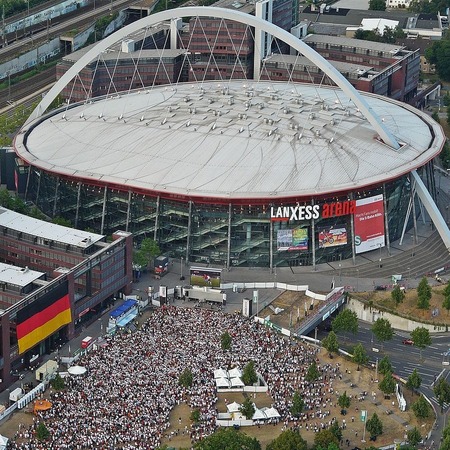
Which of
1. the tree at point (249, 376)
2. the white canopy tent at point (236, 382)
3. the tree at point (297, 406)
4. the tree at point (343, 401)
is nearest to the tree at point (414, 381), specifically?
the tree at point (343, 401)

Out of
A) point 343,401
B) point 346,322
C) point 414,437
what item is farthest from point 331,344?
point 414,437

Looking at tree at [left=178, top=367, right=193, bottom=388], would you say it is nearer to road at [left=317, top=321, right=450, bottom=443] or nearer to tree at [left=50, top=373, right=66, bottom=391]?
tree at [left=50, top=373, right=66, bottom=391]

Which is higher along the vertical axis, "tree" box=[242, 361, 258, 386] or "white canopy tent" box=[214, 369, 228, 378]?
"tree" box=[242, 361, 258, 386]

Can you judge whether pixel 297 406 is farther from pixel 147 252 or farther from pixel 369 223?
pixel 369 223

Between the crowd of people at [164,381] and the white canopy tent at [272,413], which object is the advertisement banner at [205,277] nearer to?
the crowd of people at [164,381]

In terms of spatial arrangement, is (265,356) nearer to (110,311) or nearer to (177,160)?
(110,311)

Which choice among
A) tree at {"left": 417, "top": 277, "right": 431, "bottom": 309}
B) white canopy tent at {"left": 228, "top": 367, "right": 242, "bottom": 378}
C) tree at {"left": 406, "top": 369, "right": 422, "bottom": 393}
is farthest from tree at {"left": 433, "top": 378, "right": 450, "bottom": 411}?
tree at {"left": 417, "top": 277, "right": 431, "bottom": 309}
